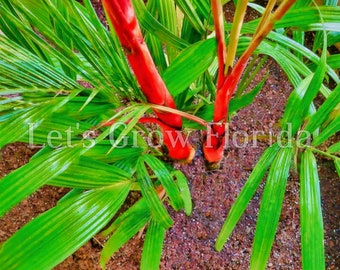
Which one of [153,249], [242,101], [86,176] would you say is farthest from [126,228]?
[242,101]

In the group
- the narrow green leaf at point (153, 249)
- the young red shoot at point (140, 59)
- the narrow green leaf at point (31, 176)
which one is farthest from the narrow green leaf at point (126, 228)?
the narrow green leaf at point (31, 176)

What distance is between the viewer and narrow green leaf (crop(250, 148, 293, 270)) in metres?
0.55

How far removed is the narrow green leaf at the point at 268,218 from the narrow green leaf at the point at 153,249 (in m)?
0.18

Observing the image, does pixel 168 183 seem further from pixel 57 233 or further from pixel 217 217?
pixel 217 217

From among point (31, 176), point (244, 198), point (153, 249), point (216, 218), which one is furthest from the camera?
point (216, 218)

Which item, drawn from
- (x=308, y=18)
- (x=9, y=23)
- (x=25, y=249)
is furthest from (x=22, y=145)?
(x=308, y=18)

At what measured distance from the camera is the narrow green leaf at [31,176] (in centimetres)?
46

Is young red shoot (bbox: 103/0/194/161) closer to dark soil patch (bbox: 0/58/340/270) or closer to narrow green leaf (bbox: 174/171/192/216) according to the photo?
narrow green leaf (bbox: 174/171/192/216)

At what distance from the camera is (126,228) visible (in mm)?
732

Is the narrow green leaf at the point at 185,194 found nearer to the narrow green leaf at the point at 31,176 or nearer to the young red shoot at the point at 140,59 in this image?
the young red shoot at the point at 140,59

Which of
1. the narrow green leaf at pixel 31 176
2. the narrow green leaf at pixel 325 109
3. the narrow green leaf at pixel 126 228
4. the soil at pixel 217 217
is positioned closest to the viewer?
the narrow green leaf at pixel 31 176

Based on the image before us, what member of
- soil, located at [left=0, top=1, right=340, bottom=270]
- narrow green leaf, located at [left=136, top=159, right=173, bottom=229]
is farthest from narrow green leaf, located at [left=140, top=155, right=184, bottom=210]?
soil, located at [left=0, top=1, right=340, bottom=270]

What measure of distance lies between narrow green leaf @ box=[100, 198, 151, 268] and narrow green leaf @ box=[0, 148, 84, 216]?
0.79 feet

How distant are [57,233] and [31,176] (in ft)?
0.24
